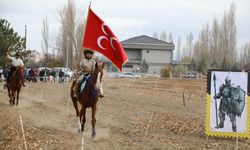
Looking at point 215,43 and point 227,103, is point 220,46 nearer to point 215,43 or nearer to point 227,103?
point 215,43

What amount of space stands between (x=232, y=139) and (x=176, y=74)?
58.0m

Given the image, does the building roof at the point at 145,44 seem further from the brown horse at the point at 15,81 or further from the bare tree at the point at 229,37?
the brown horse at the point at 15,81

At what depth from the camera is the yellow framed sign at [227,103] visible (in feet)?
39.4

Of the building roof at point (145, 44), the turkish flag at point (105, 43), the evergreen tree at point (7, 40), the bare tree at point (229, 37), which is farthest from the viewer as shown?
the building roof at point (145, 44)

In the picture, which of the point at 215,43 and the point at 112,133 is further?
the point at 215,43

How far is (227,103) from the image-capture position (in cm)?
1216

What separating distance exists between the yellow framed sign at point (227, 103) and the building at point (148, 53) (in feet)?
253

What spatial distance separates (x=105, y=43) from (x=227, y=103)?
4031mm

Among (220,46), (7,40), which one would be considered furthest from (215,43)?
(7,40)

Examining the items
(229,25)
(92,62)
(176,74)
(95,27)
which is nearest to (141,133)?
(92,62)

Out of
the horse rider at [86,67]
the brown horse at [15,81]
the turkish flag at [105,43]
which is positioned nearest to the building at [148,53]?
the brown horse at [15,81]

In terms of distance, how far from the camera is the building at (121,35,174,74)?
296 ft

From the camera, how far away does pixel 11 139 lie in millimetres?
10031

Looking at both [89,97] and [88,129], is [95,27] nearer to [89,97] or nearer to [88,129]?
[89,97]
